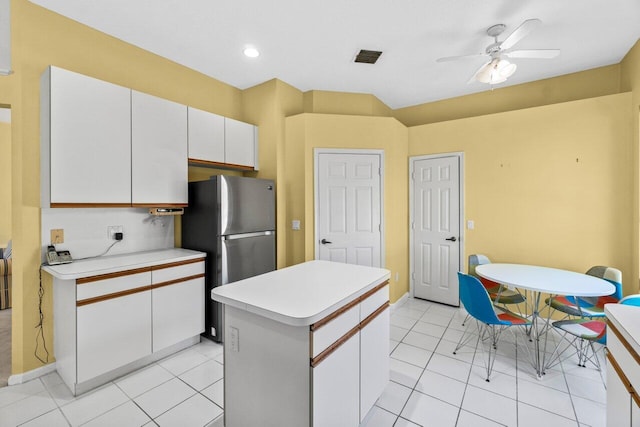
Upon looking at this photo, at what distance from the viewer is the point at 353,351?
1.64 meters

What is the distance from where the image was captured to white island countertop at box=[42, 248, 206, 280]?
2.08 m

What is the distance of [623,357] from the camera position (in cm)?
119

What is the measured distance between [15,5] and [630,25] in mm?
5127

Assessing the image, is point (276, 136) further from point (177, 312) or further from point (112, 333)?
point (112, 333)

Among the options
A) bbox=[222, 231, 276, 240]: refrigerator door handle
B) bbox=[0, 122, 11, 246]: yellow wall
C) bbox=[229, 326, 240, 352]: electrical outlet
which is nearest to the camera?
bbox=[229, 326, 240, 352]: electrical outlet

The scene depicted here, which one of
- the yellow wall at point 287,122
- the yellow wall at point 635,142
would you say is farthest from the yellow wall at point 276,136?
the yellow wall at point 635,142

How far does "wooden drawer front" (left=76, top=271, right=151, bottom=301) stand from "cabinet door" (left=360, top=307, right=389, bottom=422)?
188cm

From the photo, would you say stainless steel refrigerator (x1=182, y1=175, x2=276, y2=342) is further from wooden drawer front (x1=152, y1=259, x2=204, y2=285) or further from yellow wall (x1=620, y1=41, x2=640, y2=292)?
yellow wall (x1=620, y1=41, x2=640, y2=292)

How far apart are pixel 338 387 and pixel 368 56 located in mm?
3114

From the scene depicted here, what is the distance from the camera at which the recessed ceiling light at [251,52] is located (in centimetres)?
293

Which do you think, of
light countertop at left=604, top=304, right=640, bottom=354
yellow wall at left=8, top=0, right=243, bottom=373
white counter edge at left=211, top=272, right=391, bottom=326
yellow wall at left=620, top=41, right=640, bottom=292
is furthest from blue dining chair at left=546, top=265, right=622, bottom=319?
yellow wall at left=8, top=0, right=243, bottom=373

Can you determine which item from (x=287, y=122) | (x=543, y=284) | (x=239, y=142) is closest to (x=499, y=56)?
(x=543, y=284)

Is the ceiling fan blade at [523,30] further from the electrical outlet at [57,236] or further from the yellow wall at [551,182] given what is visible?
the electrical outlet at [57,236]

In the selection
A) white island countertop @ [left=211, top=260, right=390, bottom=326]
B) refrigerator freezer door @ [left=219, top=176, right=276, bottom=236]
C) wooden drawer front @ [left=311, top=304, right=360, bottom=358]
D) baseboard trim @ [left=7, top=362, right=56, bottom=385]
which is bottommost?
baseboard trim @ [left=7, top=362, right=56, bottom=385]
